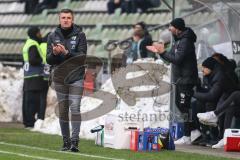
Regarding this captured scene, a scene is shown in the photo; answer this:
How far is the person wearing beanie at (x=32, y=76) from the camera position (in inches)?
754

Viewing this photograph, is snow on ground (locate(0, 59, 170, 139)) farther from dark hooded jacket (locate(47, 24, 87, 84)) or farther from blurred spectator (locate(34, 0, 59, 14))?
blurred spectator (locate(34, 0, 59, 14))

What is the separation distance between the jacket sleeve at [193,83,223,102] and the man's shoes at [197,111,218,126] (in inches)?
12.1

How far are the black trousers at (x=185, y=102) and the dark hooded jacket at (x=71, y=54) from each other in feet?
9.08

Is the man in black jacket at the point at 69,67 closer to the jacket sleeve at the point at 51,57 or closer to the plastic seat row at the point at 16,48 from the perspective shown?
the jacket sleeve at the point at 51,57

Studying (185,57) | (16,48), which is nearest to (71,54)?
(185,57)

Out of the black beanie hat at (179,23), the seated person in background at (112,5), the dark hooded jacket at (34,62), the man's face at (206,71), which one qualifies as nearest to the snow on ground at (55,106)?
the dark hooded jacket at (34,62)

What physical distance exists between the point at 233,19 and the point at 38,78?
465 centimetres

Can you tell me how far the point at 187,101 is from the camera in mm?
15758

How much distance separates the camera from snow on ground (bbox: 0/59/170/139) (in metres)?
16.5

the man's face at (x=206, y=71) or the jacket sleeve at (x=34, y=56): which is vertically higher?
the jacket sleeve at (x=34, y=56)

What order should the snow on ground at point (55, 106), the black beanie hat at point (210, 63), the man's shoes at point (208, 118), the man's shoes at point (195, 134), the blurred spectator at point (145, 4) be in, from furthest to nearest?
the blurred spectator at point (145, 4) → the snow on ground at point (55, 106) → the man's shoes at point (195, 134) → the black beanie hat at point (210, 63) → the man's shoes at point (208, 118)

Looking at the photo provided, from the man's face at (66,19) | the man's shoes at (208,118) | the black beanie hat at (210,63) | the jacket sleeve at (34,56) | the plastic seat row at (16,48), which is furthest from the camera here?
the plastic seat row at (16,48)

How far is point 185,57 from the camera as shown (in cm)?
1549

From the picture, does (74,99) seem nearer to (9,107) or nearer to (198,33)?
(198,33)
